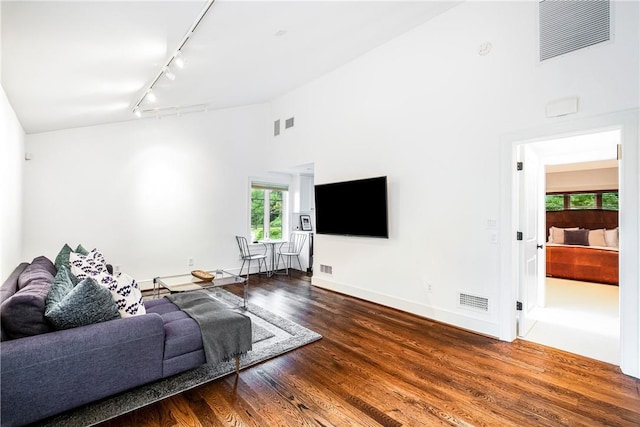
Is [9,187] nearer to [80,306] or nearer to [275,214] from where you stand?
[80,306]

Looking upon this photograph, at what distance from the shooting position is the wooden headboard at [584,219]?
6.38 metres

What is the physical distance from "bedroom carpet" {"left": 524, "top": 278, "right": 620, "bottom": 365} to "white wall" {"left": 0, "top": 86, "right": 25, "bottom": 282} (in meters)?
5.26

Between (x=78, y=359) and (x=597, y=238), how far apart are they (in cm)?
826

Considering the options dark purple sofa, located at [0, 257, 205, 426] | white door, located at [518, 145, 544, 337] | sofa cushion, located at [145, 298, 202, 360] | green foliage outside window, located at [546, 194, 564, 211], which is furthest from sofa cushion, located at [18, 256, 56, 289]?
green foliage outside window, located at [546, 194, 564, 211]

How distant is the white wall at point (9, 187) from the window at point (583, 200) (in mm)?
9767

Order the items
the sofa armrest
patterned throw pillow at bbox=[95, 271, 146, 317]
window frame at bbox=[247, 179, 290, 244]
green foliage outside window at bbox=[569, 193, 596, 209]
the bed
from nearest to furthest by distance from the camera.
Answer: the sofa armrest
patterned throw pillow at bbox=[95, 271, 146, 317]
the bed
window frame at bbox=[247, 179, 290, 244]
green foliage outside window at bbox=[569, 193, 596, 209]

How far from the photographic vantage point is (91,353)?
173cm

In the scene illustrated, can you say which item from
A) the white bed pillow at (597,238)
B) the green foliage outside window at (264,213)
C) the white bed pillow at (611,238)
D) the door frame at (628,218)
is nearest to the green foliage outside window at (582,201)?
the white bed pillow at (597,238)

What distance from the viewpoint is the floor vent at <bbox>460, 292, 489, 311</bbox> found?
3.16 meters

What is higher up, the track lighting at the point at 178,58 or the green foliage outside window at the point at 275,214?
the track lighting at the point at 178,58

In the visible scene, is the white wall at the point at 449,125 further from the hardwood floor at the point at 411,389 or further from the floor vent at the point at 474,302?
the hardwood floor at the point at 411,389

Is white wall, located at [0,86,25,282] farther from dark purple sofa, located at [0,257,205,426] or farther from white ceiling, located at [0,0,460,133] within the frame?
dark purple sofa, located at [0,257,205,426]

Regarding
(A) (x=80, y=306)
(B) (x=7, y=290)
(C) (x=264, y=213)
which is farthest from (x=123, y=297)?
(C) (x=264, y=213)

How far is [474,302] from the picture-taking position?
3.24m
